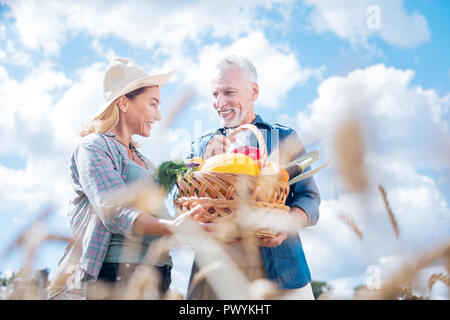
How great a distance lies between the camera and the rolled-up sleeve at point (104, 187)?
197 centimetres

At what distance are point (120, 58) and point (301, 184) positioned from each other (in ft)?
4.46

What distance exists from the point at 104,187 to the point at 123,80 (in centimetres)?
79

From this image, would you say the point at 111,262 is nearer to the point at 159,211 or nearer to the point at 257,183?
the point at 159,211

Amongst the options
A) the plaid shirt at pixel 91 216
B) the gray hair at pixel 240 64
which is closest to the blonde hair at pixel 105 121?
the plaid shirt at pixel 91 216

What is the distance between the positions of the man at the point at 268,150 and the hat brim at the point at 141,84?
333 millimetres

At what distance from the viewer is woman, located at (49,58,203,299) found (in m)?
1.97

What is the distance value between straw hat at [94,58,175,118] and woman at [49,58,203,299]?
1 cm

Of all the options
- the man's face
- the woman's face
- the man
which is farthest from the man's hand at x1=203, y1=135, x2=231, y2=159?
the woman's face

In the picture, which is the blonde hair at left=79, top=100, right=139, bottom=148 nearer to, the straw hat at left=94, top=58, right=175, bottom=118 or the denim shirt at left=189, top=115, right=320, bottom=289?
the straw hat at left=94, top=58, right=175, bottom=118

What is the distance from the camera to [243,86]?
2.72 metres
